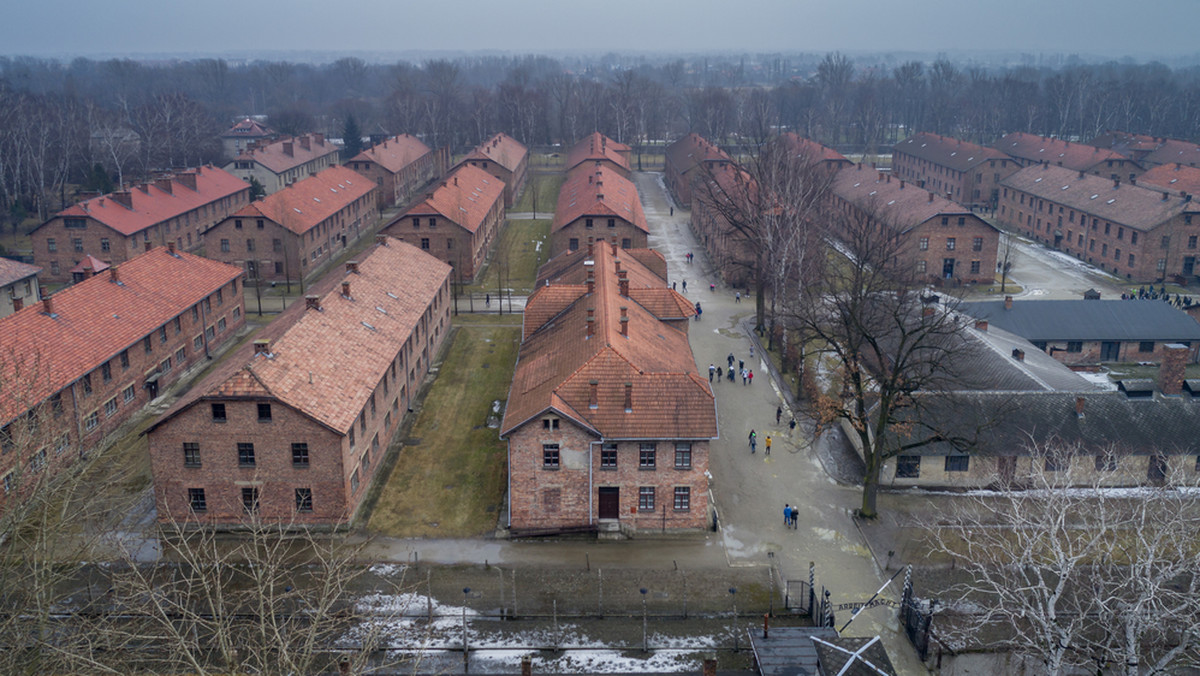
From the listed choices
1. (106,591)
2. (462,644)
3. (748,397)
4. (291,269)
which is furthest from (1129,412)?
(291,269)

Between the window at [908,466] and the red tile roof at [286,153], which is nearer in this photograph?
the window at [908,466]

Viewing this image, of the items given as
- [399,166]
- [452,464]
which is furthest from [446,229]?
[399,166]

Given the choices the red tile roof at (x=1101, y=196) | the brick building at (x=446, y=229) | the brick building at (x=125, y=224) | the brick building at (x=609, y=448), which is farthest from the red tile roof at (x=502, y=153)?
the brick building at (x=609, y=448)

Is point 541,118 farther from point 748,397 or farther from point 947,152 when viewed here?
point 748,397

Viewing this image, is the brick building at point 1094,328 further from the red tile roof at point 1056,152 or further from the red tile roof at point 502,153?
the red tile roof at point 502,153

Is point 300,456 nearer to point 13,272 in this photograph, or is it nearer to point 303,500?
point 303,500

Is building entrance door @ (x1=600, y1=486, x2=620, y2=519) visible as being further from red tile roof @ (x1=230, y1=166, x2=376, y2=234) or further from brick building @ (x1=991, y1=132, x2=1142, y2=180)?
brick building @ (x1=991, y1=132, x2=1142, y2=180)

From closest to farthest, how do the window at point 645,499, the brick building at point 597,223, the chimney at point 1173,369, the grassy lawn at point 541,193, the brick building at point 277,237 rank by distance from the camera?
the window at point 645,499, the chimney at point 1173,369, the brick building at point 277,237, the brick building at point 597,223, the grassy lawn at point 541,193
